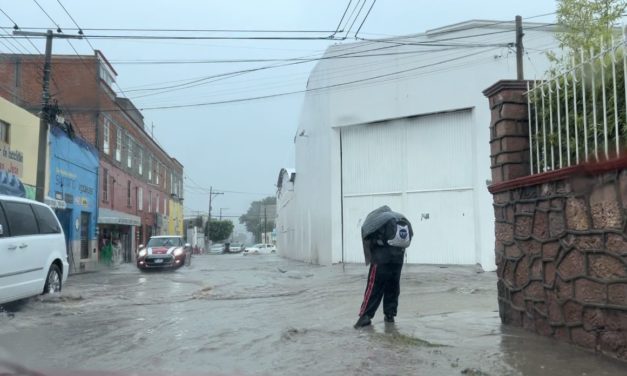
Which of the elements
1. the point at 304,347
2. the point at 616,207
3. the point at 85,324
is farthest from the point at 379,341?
the point at 85,324

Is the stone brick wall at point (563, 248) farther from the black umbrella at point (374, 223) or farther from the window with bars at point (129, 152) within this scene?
the window with bars at point (129, 152)

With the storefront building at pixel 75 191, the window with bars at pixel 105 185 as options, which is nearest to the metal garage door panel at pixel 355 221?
the storefront building at pixel 75 191

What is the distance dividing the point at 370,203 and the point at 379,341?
13.5m

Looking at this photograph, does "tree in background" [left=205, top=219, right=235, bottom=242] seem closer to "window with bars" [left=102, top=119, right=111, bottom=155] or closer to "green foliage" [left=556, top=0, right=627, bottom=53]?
"window with bars" [left=102, top=119, right=111, bottom=155]

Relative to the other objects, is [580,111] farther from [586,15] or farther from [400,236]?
[586,15]

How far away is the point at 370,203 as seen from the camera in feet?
62.9

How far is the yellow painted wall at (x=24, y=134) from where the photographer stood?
1739 centimetres

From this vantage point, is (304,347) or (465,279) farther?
(465,279)

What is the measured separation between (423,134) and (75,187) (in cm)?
1425

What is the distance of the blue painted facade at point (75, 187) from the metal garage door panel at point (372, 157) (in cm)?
981

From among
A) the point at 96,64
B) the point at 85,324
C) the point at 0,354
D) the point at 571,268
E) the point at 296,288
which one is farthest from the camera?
the point at 96,64

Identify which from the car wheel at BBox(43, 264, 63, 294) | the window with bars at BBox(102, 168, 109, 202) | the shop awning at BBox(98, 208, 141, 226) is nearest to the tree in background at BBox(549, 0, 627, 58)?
the car wheel at BBox(43, 264, 63, 294)

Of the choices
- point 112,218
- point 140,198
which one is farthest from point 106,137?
point 140,198

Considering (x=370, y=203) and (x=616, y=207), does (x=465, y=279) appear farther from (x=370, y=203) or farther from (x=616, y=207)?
(x=616, y=207)
